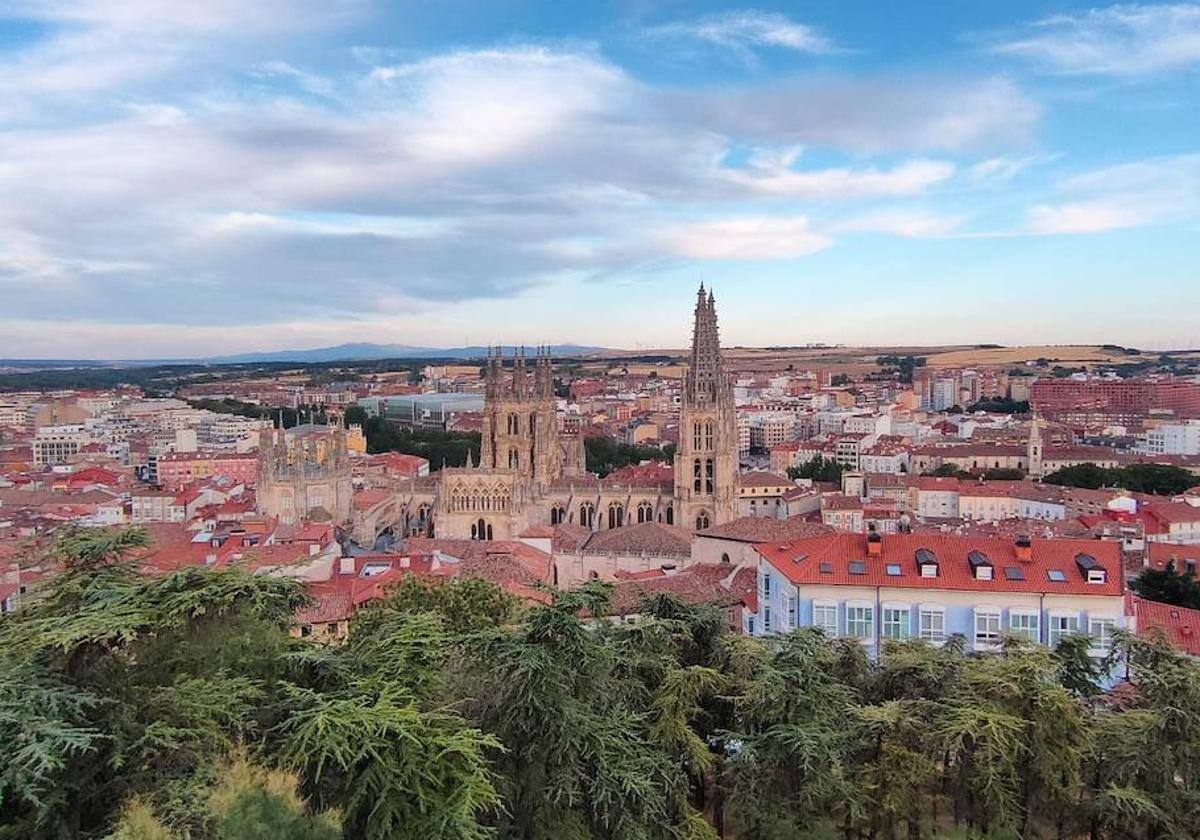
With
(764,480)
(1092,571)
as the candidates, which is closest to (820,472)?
(764,480)

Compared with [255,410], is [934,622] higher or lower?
higher

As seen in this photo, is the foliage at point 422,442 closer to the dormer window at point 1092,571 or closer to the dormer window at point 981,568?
the dormer window at point 981,568

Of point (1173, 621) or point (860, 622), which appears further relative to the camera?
point (1173, 621)

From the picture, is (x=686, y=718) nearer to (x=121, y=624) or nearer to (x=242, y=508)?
(x=121, y=624)

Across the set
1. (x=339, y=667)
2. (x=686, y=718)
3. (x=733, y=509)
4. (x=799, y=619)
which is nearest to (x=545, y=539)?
(x=733, y=509)

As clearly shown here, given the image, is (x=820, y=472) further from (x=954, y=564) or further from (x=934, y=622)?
(x=934, y=622)

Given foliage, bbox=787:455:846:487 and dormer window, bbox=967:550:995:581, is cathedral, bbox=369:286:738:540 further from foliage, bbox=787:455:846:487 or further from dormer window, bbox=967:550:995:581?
foliage, bbox=787:455:846:487
